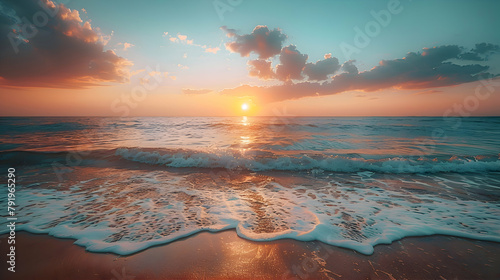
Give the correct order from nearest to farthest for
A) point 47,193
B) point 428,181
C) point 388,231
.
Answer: point 388,231 < point 47,193 < point 428,181

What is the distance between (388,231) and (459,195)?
3.66 metres

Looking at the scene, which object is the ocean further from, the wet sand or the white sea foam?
the wet sand

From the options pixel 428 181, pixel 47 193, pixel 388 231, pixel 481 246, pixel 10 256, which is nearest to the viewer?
pixel 10 256

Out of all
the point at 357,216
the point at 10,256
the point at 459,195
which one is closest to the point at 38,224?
the point at 10,256

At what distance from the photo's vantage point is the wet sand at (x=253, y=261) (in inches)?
91.2

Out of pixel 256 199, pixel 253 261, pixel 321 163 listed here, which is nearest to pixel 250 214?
pixel 256 199

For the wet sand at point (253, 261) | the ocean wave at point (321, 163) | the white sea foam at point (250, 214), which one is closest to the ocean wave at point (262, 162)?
the ocean wave at point (321, 163)

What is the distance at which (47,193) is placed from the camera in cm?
487

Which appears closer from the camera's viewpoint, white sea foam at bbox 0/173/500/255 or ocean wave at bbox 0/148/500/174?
white sea foam at bbox 0/173/500/255

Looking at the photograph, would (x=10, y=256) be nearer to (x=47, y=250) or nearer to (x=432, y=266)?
(x=47, y=250)

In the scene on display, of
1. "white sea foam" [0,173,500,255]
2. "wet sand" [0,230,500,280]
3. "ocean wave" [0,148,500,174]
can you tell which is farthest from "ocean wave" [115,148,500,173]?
"wet sand" [0,230,500,280]

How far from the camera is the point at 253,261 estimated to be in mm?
2525

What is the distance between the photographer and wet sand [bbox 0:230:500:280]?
232 cm

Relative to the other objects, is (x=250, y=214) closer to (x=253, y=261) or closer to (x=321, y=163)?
(x=253, y=261)
